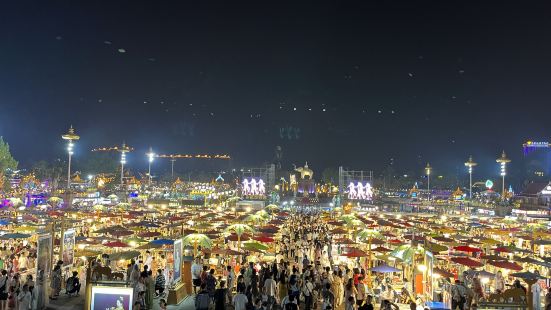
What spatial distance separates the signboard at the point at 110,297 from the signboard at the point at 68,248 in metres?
5.76

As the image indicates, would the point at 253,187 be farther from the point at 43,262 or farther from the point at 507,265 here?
the point at 43,262

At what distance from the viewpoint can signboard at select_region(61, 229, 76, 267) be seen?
1431 centimetres

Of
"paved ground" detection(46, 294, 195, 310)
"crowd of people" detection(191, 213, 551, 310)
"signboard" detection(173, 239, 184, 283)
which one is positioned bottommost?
"paved ground" detection(46, 294, 195, 310)

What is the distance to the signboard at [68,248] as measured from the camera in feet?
47.0

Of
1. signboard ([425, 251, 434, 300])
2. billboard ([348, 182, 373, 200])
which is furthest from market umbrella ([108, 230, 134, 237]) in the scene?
billboard ([348, 182, 373, 200])

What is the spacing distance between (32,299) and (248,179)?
50913 millimetres

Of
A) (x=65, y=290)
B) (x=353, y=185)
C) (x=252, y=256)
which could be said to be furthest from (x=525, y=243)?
(x=353, y=185)

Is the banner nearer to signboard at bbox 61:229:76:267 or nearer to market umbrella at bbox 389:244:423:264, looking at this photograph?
signboard at bbox 61:229:76:267

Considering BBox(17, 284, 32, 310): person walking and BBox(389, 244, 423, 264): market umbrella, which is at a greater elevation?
BBox(389, 244, 423, 264): market umbrella

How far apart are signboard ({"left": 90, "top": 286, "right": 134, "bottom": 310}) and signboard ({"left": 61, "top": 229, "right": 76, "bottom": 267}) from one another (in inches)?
227

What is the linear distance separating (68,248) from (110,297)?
6.44 meters

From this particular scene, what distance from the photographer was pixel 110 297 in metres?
9.19

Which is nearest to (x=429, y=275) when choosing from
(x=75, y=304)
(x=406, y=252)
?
(x=406, y=252)

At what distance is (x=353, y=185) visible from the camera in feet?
185
